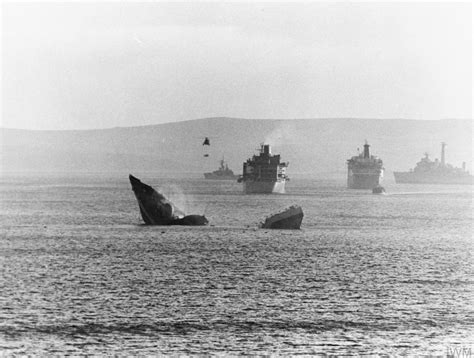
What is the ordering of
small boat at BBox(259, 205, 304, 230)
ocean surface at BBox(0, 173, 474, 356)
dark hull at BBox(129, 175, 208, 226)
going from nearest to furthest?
1. ocean surface at BBox(0, 173, 474, 356)
2. small boat at BBox(259, 205, 304, 230)
3. dark hull at BBox(129, 175, 208, 226)

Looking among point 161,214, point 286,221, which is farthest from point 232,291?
point 161,214

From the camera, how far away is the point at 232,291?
51.8 m

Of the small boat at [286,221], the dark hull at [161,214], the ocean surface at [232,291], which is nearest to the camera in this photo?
the ocean surface at [232,291]

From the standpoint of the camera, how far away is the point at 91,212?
13138 centimetres

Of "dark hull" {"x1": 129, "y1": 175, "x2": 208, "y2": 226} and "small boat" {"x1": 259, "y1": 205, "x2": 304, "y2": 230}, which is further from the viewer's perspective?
"dark hull" {"x1": 129, "y1": 175, "x2": 208, "y2": 226}

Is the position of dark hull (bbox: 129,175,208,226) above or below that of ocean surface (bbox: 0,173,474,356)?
above

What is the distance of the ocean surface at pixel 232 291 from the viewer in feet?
126

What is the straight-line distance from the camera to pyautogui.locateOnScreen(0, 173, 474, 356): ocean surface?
3844 cm

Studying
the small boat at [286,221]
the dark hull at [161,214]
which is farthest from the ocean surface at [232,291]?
the dark hull at [161,214]

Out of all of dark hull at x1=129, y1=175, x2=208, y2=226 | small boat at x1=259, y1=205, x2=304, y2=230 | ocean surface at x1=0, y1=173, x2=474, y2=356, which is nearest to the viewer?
ocean surface at x1=0, y1=173, x2=474, y2=356

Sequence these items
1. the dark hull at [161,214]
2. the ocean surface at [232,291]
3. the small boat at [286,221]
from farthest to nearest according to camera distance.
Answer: the dark hull at [161,214], the small boat at [286,221], the ocean surface at [232,291]

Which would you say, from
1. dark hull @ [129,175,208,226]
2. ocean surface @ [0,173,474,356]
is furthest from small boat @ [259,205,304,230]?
dark hull @ [129,175,208,226]

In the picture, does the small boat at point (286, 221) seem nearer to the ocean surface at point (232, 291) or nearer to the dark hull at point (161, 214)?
the ocean surface at point (232, 291)

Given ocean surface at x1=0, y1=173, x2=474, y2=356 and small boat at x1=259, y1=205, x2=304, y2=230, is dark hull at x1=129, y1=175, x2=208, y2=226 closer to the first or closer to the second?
ocean surface at x1=0, y1=173, x2=474, y2=356
